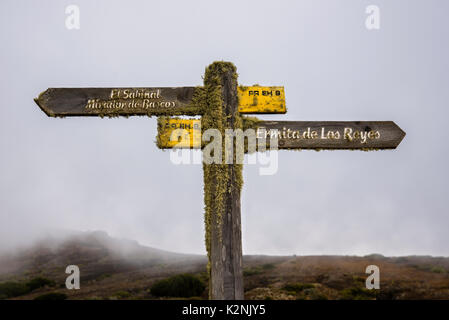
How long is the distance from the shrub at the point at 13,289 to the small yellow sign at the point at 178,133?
60.9ft

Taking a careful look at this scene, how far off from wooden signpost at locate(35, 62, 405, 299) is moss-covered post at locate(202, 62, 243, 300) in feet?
0.05

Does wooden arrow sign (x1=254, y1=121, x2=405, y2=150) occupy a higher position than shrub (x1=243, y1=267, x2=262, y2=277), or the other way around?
wooden arrow sign (x1=254, y1=121, x2=405, y2=150)

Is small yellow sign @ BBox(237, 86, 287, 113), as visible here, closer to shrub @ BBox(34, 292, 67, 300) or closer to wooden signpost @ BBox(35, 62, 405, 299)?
wooden signpost @ BBox(35, 62, 405, 299)

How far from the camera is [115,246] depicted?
30.9 meters

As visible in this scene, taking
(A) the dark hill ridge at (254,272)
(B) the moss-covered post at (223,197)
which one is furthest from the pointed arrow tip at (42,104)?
(A) the dark hill ridge at (254,272)

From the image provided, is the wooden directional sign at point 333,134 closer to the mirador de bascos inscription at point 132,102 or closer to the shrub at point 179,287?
the mirador de bascos inscription at point 132,102

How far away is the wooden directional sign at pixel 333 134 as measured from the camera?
403 centimetres

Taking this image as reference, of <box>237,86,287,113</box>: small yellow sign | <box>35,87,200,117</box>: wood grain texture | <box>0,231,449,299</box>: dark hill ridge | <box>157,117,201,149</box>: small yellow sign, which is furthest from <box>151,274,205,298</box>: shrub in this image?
<box>237,86,287,113</box>: small yellow sign

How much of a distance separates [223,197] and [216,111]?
122 cm

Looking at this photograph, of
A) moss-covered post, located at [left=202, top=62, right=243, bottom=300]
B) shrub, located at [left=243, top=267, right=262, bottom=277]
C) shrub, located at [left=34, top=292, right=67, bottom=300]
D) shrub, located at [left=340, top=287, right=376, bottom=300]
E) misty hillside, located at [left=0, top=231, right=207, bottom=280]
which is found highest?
moss-covered post, located at [left=202, top=62, right=243, bottom=300]

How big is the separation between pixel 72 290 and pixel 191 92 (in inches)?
672

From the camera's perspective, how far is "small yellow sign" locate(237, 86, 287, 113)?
3902 millimetres
